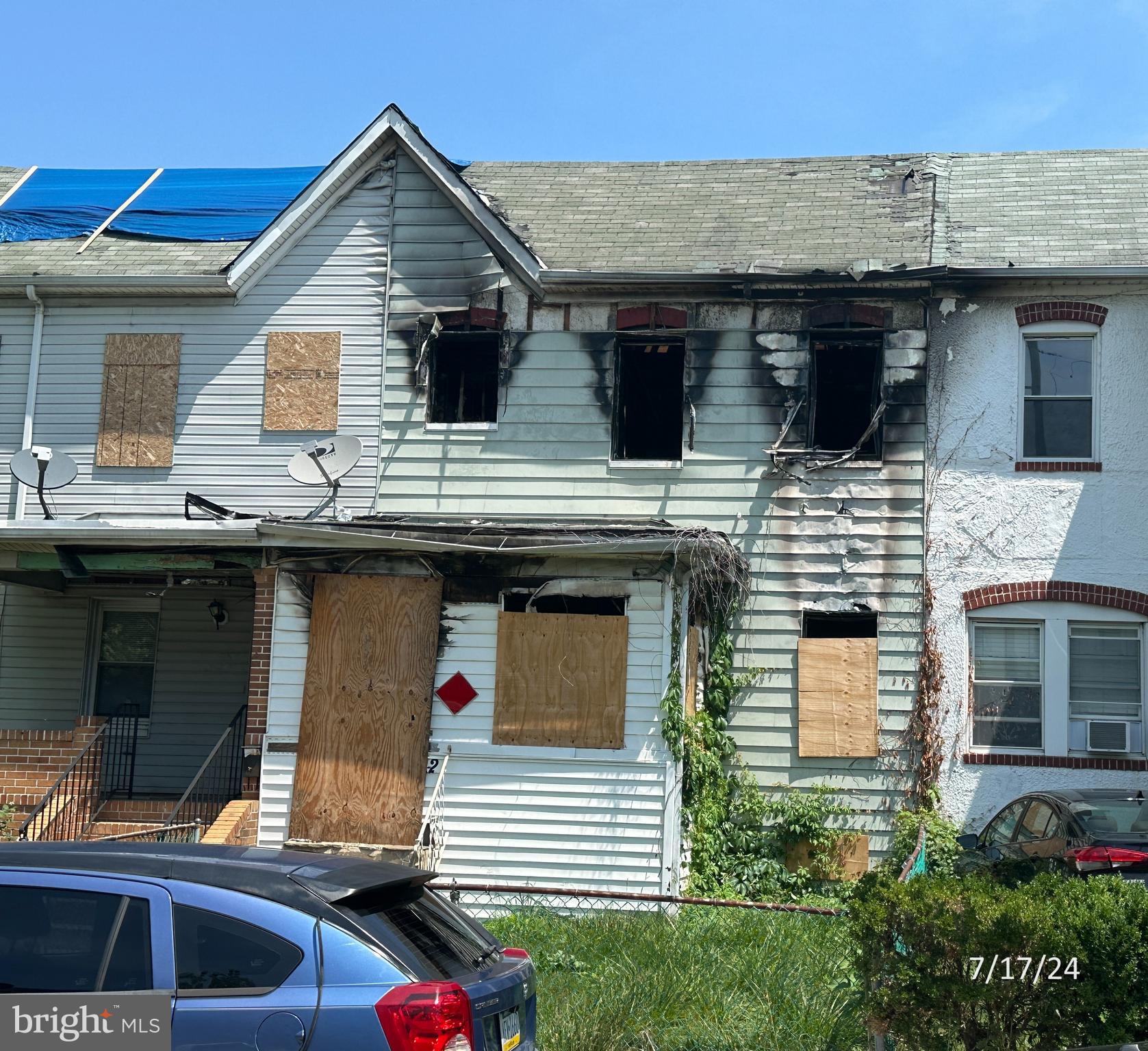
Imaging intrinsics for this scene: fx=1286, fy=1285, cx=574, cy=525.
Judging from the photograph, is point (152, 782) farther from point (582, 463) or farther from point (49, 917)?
point (49, 917)

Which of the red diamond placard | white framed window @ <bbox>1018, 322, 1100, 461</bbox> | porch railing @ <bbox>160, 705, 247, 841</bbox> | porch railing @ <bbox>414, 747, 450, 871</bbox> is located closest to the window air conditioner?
white framed window @ <bbox>1018, 322, 1100, 461</bbox>

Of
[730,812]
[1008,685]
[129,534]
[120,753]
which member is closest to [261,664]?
[129,534]

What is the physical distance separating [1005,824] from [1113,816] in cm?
177

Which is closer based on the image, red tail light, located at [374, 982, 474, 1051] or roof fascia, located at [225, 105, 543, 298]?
red tail light, located at [374, 982, 474, 1051]

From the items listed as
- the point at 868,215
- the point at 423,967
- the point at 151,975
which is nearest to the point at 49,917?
the point at 151,975

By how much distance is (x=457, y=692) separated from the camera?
40.8 feet

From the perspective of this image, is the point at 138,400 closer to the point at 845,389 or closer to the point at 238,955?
the point at 845,389

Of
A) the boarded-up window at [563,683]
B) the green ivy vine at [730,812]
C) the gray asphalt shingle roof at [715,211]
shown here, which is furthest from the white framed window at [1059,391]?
the boarded-up window at [563,683]

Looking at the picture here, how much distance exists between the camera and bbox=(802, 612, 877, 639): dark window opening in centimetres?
A: 1389

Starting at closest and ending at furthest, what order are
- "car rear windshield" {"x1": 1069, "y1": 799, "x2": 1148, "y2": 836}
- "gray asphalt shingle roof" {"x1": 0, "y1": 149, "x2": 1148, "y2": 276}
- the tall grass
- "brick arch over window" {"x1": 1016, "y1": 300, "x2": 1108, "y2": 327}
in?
1. the tall grass
2. "car rear windshield" {"x1": 1069, "y1": 799, "x2": 1148, "y2": 836}
3. "brick arch over window" {"x1": 1016, "y1": 300, "x2": 1108, "y2": 327}
4. "gray asphalt shingle roof" {"x1": 0, "y1": 149, "x2": 1148, "y2": 276}

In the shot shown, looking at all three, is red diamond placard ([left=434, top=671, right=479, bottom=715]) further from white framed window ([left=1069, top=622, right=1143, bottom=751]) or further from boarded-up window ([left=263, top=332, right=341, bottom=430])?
white framed window ([left=1069, top=622, right=1143, bottom=751])

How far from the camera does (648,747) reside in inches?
476

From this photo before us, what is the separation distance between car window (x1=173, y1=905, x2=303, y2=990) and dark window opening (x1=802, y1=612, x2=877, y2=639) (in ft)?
32.2

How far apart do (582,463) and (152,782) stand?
21.5 ft
